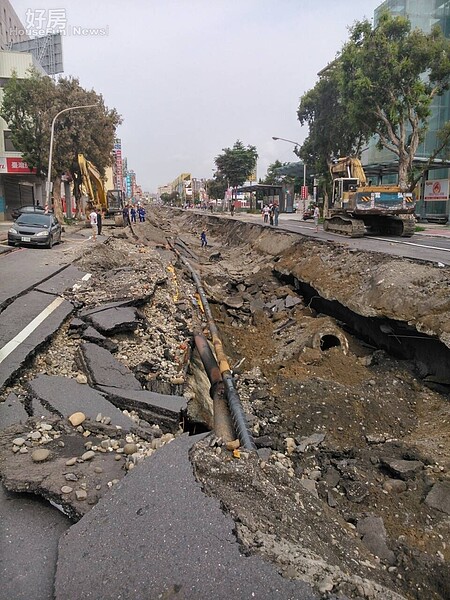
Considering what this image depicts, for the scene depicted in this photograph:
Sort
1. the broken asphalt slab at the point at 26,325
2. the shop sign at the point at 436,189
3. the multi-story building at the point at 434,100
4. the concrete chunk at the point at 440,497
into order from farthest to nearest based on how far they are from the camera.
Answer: the multi-story building at the point at 434,100
the shop sign at the point at 436,189
the broken asphalt slab at the point at 26,325
the concrete chunk at the point at 440,497

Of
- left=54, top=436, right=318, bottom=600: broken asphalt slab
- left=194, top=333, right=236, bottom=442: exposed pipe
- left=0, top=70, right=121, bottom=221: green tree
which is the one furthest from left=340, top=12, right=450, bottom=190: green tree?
left=54, top=436, right=318, bottom=600: broken asphalt slab

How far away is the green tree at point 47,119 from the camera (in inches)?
1346

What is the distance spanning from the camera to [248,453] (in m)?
4.11

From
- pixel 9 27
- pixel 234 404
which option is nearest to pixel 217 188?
pixel 9 27

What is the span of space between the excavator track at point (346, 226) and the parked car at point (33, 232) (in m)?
13.0

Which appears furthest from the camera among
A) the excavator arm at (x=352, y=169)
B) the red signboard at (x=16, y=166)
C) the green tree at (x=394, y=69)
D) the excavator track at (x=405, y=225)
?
the red signboard at (x=16, y=166)

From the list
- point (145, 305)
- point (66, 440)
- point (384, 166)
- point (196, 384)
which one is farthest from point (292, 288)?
point (384, 166)

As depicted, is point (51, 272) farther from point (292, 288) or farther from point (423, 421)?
point (423, 421)

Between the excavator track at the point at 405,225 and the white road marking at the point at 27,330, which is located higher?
the excavator track at the point at 405,225

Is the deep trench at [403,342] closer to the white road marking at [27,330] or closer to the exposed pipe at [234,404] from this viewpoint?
the exposed pipe at [234,404]

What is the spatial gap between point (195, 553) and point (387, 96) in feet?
91.8

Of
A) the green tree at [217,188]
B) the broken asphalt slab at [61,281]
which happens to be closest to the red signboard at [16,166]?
the broken asphalt slab at [61,281]

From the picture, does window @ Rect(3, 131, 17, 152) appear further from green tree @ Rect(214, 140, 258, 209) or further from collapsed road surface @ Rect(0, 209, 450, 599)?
green tree @ Rect(214, 140, 258, 209)

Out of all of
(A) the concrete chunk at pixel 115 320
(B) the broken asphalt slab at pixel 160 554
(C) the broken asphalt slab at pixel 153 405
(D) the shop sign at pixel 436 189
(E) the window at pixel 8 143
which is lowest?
(C) the broken asphalt slab at pixel 153 405
